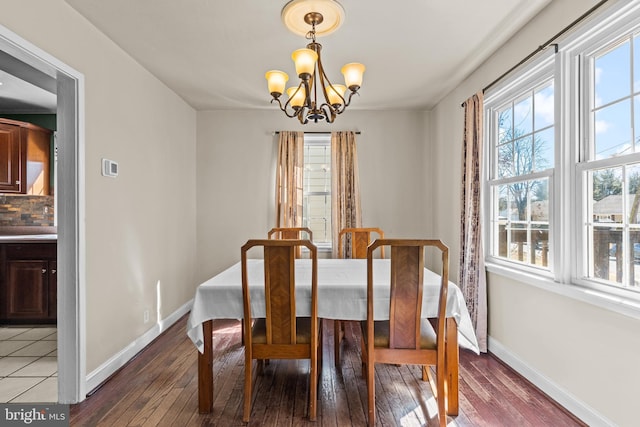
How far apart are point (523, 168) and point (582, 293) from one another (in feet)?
3.52

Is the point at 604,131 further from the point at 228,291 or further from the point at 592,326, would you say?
the point at 228,291

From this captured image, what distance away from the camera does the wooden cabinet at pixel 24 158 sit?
3611 millimetres

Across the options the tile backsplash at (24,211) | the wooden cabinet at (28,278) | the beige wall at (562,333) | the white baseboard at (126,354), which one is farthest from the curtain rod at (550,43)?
the tile backsplash at (24,211)

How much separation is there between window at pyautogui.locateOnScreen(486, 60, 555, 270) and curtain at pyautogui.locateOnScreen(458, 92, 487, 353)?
0.18 metres

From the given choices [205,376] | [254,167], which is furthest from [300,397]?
[254,167]

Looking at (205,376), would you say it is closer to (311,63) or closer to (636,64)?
(311,63)

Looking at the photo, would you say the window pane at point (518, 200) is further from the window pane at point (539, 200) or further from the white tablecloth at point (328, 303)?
the white tablecloth at point (328, 303)

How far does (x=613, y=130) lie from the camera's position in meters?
1.79

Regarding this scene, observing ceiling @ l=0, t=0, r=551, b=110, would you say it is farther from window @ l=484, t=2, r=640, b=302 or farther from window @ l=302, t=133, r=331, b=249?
window @ l=302, t=133, r=331, b=249

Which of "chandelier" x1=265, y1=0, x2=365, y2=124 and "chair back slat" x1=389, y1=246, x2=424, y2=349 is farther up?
"chandelier" x1=265, y1=0, x2=365, y2=124

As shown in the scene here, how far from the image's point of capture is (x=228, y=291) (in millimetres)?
1932

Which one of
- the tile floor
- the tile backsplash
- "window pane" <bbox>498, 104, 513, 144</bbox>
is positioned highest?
"window pane" <bbox>498, 104, 513, 144</bbox>

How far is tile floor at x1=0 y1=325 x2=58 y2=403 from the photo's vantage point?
220 centimetres

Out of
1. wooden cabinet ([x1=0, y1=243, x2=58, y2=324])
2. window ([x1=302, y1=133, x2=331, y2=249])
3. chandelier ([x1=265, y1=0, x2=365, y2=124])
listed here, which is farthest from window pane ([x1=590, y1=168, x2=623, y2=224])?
wooden cabinet ([x1=0, y1=243, x2=58, y2=324])
